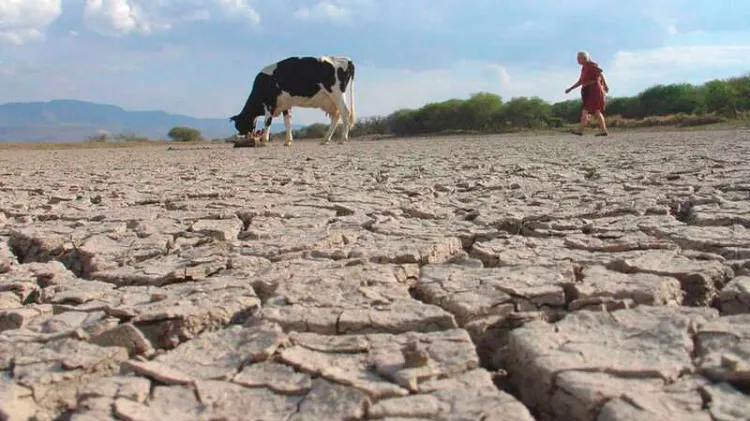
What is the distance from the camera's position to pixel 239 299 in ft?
6.24

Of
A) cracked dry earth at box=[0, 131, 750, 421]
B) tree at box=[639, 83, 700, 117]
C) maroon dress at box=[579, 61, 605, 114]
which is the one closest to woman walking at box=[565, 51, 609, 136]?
maroon dress at box=[579, 61, 605, 114]

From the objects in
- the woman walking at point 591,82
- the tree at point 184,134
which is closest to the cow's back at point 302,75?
the woman walking at point 591,82

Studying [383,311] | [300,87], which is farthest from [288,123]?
[383,311]

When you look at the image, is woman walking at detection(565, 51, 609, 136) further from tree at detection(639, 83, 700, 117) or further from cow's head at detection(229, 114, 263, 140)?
tree at detection(639, 83, 700, 117)

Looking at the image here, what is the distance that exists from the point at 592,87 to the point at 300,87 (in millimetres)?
5482

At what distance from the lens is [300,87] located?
1291 centimetres

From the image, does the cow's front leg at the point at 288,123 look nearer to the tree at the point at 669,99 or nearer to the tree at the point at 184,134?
the tree at the point at 669,99

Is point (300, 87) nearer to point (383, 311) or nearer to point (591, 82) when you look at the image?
point (591, 82)

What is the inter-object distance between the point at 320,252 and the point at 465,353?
1128 millimetres

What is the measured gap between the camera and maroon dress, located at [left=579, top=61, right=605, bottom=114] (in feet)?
36.1

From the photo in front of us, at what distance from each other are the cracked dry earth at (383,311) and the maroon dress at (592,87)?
7781 millimetres

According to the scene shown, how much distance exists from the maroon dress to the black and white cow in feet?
14.9

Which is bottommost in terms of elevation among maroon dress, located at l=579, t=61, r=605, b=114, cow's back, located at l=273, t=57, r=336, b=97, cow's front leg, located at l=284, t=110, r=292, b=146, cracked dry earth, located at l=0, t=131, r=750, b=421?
cracked dry earth, located at l=0, t=131, r=750, b=421

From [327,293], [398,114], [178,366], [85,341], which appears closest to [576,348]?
[327,293]
